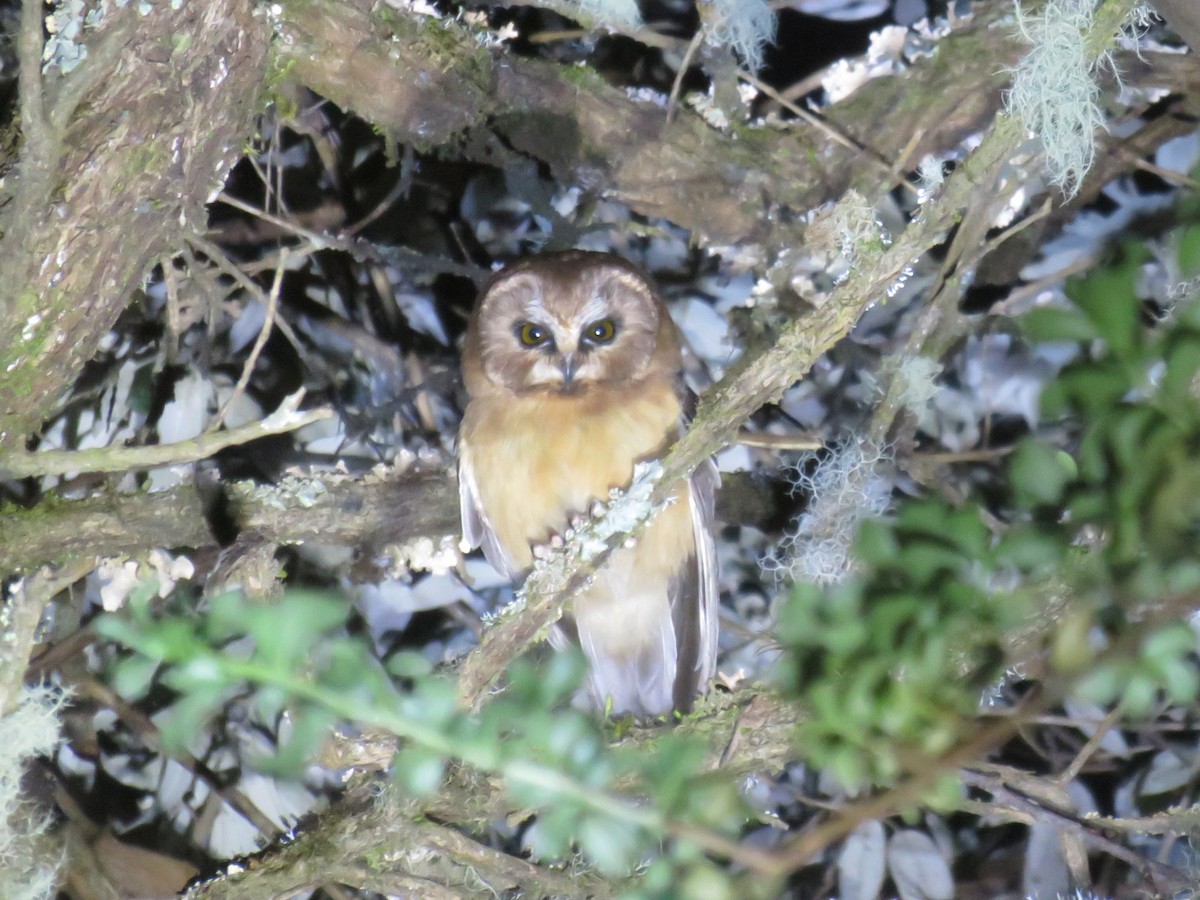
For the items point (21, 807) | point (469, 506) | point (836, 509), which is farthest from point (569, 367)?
point (21, 807)

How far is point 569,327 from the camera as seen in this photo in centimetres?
211

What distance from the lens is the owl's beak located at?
212 centimetres

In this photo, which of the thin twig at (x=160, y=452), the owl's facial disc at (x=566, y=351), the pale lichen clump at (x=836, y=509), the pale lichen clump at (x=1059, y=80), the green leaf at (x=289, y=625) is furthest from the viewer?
the owl's facial disc at (x=566, y=351)

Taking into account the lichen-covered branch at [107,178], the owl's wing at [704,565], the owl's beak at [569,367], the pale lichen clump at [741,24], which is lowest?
the owl's wing at [704,565]

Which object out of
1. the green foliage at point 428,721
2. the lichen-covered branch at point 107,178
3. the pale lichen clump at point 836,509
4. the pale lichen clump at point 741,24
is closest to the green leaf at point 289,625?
the green foliage at point 428,721

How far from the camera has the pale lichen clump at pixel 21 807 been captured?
5.05 feet

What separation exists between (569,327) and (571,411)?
0.16 meters

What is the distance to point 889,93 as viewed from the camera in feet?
7.05

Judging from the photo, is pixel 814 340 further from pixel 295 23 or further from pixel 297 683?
pixel 295 23

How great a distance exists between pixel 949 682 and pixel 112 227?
1245mm

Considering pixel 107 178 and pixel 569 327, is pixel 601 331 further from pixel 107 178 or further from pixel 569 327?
pixel 107 178

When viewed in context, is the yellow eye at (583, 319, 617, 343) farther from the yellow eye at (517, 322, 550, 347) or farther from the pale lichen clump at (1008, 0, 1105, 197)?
the pale lichen clump at (1008, 0, 1105, 197)

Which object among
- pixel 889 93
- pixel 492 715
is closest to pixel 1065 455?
pixel 492 715

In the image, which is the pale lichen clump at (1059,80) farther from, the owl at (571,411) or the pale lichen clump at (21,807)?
the pale lichen clump at (21,807)
